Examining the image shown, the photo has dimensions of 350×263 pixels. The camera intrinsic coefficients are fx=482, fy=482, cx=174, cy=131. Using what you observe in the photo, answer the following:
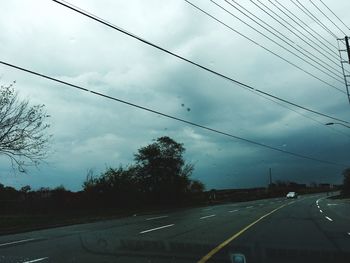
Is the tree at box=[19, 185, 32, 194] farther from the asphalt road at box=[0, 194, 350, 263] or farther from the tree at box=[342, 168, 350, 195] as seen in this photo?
the tree at box=[342, 168, 350, 195]

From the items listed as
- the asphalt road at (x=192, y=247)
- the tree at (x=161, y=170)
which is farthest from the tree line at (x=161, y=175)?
the asphalt road at (x=192, y=247)

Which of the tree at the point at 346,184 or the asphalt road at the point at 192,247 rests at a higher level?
the tree at the point at 346,184

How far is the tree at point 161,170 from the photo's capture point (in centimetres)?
5644

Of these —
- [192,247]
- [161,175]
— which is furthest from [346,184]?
[192,247]

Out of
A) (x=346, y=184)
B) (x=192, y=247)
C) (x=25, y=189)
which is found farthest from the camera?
(x=346, y=184)

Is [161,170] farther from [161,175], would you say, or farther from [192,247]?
[192,247]

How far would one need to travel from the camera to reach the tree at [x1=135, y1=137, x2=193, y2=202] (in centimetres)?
5644

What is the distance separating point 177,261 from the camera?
10648 mm

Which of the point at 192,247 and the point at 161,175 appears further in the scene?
the point at 161,175

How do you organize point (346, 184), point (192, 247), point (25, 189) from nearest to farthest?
1. point (192, 247)
2. point (25, 189)
3. point (346, 184)

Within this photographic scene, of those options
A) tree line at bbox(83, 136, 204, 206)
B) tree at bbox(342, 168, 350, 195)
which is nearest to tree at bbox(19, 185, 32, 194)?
tree line at bbox(83, 136, 204, 206)

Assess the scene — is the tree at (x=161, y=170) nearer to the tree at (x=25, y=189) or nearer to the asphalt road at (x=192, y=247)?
the tree at (x=25, y=189)

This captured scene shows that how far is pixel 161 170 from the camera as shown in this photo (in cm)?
5712

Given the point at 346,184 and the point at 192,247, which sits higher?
the point at 346,184
